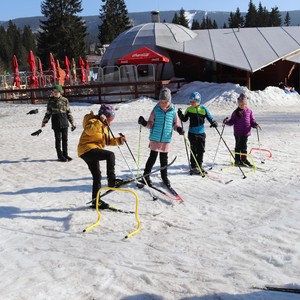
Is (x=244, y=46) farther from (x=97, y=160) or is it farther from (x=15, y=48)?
(x=15, y=48)

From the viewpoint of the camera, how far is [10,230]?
499 centimetres

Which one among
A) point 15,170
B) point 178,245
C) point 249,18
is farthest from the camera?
point 249,18

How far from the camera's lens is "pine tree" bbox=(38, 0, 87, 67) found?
185ft

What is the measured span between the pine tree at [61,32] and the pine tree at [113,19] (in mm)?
7419

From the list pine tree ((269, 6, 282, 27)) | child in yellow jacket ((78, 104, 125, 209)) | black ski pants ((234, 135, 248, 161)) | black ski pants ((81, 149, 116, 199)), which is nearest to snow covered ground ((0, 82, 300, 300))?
black ski pants ((234, 135, 248, 161))

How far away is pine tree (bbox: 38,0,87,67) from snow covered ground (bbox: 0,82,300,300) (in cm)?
5094

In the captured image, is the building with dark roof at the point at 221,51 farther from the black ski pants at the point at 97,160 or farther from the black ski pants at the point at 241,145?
the black ski pants at the point at 97,160

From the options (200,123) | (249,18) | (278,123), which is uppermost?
(249,18)

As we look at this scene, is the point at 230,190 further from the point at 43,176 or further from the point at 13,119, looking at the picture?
the point at 13,119

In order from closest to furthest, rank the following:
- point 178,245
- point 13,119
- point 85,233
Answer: point 178,245 → point 85,233 → point 13,119

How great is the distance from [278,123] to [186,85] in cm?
1053

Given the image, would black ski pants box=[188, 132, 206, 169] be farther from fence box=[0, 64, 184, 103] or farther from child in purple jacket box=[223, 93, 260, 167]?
fence box=[0, 64, 184, 103]

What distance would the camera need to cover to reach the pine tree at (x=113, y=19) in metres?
66.4

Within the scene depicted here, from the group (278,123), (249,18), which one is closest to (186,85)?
(278,123)
